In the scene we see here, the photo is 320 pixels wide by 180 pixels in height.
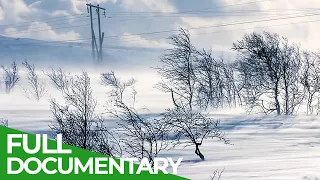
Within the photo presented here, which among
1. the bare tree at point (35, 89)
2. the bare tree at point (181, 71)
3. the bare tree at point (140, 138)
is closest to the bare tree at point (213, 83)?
the bare tree at point (181, 71)

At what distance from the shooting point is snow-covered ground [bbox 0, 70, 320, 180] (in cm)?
1245

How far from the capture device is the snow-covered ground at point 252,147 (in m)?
12.4

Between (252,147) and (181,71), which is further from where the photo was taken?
(181,71)

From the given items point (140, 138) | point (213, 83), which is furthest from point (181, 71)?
point (140, 138)

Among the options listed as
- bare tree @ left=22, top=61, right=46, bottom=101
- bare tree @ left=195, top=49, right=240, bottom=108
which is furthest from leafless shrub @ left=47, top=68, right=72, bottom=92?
bare tree @ left=195, top=49, right=240, bottom=108

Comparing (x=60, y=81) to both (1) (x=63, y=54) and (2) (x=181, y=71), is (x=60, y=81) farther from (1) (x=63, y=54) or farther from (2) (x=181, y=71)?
(1) (x=63, y=54)

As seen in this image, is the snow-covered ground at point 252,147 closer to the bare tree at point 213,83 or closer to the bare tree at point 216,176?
the bare tree at point 216,176

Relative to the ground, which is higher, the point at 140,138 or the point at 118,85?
the point at 118,85

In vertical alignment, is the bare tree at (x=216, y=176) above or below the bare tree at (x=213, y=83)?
below

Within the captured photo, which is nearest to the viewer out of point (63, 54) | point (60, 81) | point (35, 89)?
point (60, 81)

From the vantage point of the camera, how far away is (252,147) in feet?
65.6

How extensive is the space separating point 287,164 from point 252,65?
90.2ft

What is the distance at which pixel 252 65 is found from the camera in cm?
4066

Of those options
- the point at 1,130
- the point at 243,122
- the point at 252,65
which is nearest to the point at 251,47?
the point at 252,65
